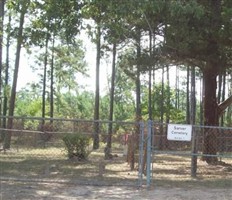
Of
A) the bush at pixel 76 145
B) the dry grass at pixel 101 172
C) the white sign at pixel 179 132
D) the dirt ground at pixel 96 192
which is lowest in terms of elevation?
the dirt ground at pixel 96 192

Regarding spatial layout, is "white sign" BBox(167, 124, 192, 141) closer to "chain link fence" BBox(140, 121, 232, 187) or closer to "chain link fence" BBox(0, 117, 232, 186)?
"chain link fence" BBox(140, 121, 232, 187)

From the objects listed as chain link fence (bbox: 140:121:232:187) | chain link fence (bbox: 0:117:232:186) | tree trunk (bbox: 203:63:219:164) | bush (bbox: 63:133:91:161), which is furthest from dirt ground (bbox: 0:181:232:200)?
tree trunk (bbox: 203:63:219:164)

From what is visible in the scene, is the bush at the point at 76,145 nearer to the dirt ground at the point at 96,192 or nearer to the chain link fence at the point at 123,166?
the chain link fence at the point at 123,166

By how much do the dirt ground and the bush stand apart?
685cm

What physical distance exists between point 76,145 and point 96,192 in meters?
8.12

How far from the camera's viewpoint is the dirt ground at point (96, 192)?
9.92 meters

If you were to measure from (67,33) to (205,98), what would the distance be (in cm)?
949

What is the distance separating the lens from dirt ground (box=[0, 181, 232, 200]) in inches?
391

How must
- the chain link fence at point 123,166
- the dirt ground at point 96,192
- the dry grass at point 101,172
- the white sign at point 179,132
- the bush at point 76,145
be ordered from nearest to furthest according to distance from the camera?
the dirt ground at point 96,192 < the white sign at point 179,132 < the chain link fence at point 123,166 < the dry grass at point 101,172 < the bush at point 76,145

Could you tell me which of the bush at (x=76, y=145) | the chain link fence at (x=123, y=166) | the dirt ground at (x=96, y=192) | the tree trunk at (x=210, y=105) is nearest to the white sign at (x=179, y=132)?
the chain link fence at (x=123, y=166)

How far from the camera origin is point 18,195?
32.2 feet

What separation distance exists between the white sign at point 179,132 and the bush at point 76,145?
288 inches

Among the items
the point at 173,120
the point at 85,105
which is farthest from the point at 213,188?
the point at 85,105

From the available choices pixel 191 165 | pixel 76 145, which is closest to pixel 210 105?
pixel 191 165
